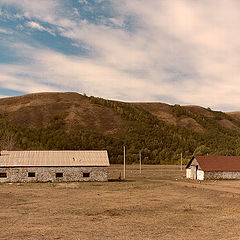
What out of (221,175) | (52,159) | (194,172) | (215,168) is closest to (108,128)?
(194,172)

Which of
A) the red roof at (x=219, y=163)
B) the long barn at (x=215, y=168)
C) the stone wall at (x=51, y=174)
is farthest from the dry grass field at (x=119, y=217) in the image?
the red roof at (x=219, y=163)

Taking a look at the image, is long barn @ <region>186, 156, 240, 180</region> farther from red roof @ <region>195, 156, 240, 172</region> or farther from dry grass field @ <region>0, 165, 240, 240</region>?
dry grass field @ <region>0, 165, 240, 240</region>

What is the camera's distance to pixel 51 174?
160 ft

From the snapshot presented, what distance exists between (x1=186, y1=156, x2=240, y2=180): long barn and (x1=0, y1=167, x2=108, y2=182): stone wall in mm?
17832

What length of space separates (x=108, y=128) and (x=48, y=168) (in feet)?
286

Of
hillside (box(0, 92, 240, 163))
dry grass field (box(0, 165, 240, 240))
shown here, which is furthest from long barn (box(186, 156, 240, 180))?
hillside (box(0, 92, 240, 163))

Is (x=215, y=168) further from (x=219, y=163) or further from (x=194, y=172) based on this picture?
(x=194, y=172)

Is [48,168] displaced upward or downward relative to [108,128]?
downward

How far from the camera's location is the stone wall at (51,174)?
156 feet

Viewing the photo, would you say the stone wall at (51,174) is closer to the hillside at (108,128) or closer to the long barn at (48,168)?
the long barn at (48,168)

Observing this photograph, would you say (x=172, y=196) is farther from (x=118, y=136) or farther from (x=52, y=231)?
(x=118, y=136)

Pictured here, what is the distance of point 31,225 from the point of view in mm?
18312

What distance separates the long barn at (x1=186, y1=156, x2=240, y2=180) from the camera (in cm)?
5638

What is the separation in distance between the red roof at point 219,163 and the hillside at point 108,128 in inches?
1734
